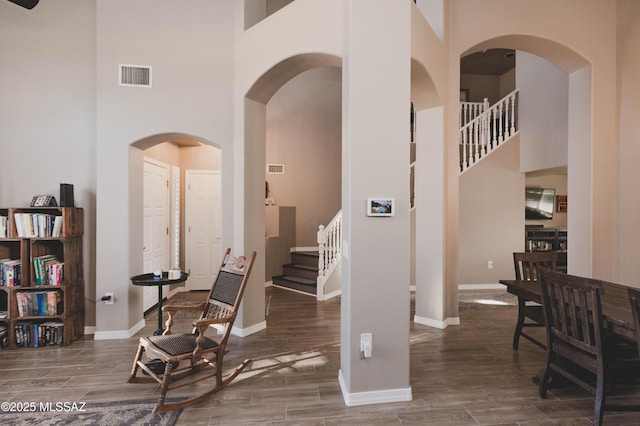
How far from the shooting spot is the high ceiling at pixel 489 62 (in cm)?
815

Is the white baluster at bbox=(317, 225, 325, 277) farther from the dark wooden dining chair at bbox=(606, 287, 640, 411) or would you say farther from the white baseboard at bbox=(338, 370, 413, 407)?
the dark wooden dining chair at bbox=(606, 287, 640, 411)

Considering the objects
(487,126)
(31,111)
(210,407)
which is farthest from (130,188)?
(487,126)

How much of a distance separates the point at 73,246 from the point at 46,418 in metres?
1.99

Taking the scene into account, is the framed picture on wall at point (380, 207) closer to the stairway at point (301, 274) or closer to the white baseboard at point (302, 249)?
the stairway at point (301, 274)

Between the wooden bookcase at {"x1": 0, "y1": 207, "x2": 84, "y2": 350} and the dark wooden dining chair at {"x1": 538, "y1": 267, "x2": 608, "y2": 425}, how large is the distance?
4657 millimetres

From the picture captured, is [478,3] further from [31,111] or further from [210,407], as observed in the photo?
[31,111]

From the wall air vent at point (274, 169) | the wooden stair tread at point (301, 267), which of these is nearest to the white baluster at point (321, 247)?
the wooden stair tread at point (301, 267)

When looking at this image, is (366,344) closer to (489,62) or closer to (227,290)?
(227,290)

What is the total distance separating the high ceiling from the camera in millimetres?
8148

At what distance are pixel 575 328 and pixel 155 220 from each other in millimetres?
5215

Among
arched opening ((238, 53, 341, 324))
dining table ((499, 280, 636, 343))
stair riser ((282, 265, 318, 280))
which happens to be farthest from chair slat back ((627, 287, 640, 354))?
stair riser ((282, 265, 318, 280))

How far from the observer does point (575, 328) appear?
241cm

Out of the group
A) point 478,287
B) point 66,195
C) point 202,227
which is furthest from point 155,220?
point 478,287

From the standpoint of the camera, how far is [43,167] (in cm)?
398
